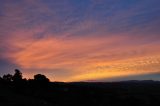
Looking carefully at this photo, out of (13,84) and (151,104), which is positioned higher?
(13,84)

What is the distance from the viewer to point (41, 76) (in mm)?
155000

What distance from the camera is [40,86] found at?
149250 millimetres

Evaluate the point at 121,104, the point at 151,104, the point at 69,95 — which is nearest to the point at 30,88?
the point at 69,95

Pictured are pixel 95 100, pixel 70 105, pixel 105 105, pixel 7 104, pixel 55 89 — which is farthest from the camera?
pixel 55 89

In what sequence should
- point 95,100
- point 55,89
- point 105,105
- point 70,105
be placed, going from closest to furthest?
1. point 70,105
2. point 105,105
3. point 95,100
4. point 55,89

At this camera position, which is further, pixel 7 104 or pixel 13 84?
pixel 13 84

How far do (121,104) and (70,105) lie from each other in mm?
28653

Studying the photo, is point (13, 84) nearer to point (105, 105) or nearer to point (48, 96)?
point (48, 96)

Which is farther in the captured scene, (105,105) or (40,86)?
(40,86)

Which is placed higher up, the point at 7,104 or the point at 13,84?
the point at 13,84

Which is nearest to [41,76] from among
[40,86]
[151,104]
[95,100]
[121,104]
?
[40,86]

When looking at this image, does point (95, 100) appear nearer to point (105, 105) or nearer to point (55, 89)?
point (105, 105)

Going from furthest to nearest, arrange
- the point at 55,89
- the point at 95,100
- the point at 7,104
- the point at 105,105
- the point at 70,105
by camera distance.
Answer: the point at 55,89
the point at 95,100
the point at 105,105
the point at 70,105
the point at 7,104

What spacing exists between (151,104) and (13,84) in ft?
214
